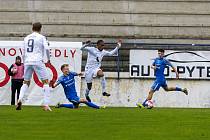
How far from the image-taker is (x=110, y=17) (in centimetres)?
3672

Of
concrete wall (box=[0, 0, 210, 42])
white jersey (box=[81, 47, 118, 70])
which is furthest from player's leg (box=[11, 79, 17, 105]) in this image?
concrete wall (box=[0, 0, 210, 42])

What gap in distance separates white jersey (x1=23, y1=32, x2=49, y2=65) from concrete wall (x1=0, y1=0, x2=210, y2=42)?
676 inches

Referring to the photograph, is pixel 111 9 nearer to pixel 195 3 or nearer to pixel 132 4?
pixel 132 4

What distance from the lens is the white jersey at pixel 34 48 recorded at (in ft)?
61.5

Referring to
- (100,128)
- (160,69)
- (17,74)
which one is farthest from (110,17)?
(100,128)

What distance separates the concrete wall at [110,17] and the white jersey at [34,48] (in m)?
17.2

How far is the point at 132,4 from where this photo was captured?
36.8 m

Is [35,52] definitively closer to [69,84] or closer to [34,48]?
[34,48]

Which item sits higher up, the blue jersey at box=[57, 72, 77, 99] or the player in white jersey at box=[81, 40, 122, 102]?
the player in white jersey at box=[81, 40, 122, 102]

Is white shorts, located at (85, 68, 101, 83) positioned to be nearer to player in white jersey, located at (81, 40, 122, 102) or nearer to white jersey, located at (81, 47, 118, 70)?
player in white jersey, located at (81, 40, 122, 102)

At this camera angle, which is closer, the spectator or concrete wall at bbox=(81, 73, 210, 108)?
the spectator

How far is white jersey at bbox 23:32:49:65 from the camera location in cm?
1875

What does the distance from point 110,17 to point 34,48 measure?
18058mm

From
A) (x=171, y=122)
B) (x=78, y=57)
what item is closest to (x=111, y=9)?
(x=78, y=57)
